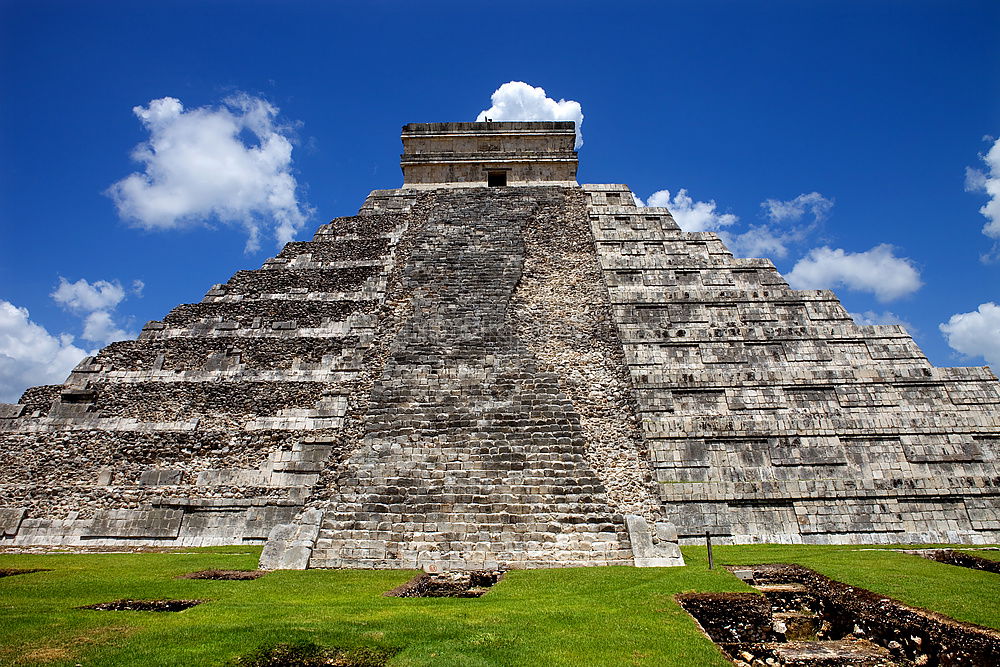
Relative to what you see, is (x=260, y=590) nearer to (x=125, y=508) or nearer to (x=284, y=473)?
(x=284, y=473)

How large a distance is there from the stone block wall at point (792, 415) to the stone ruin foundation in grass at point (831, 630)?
16.0ft

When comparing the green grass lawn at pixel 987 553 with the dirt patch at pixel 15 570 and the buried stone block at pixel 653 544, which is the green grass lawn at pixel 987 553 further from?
the dirt patch at pixel 15 570

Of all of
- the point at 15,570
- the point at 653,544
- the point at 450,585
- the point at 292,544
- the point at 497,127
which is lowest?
the point at 450,585

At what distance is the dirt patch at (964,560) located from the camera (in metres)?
8.70

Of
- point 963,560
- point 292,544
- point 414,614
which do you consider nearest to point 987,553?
point 963,560

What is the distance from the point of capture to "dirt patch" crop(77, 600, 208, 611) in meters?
6.74

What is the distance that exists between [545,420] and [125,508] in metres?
9.40

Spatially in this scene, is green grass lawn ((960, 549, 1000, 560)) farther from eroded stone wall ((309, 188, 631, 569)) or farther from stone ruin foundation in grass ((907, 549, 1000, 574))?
eroded stone wall ((309, 188, 631, 569))

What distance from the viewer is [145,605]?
6.86 metres

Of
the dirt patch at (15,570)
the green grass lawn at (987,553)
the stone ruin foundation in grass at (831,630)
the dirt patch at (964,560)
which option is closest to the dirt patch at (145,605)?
the dirt patch at (15,570)

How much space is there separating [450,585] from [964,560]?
8.16 metres

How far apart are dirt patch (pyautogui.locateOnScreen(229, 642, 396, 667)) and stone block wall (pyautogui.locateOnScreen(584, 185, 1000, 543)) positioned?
810 cm

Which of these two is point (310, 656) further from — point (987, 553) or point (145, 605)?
point (987, 553)

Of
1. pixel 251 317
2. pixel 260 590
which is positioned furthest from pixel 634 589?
pixel 251 317
